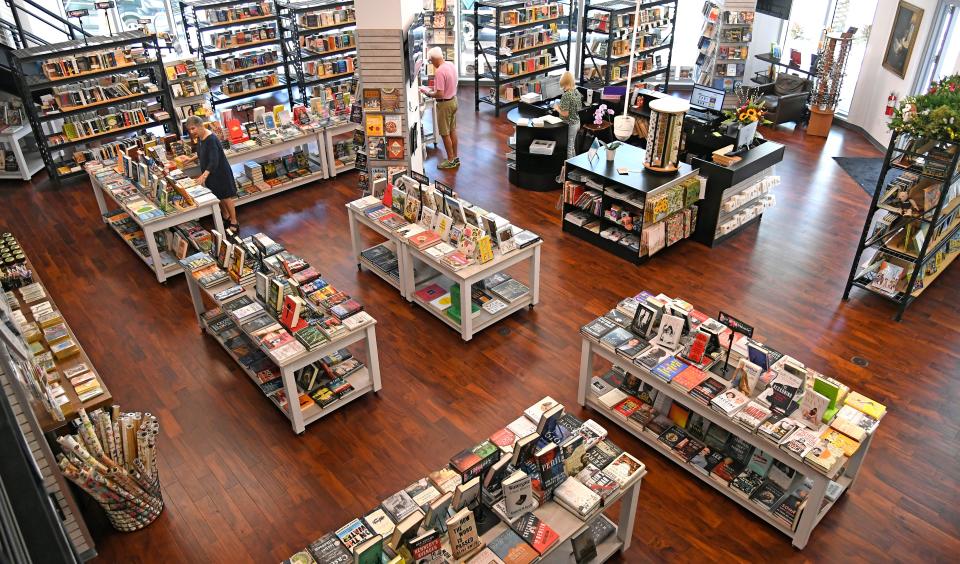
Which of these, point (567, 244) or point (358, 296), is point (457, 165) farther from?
point (358, 296)

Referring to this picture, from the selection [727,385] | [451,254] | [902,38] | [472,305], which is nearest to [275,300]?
[451,254]

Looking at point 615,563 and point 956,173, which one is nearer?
point 615,563

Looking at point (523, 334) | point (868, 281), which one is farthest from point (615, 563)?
point (868, 281)

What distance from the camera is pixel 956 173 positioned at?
6.78 m

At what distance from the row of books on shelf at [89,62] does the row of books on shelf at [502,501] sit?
9.30m

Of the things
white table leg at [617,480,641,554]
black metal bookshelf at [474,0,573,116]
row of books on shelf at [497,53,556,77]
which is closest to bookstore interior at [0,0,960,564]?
white table leg at [617,480,641,554]

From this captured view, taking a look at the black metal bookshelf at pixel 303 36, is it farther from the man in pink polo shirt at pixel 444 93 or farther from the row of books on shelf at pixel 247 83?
the man in pink polo shirt at pixel 444 93

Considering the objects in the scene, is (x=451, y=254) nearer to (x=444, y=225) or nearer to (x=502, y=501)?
(x=444, y=225)

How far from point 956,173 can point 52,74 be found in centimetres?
1170

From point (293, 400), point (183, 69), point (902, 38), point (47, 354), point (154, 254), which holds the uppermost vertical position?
point (902, 38)

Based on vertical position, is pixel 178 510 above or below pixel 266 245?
below

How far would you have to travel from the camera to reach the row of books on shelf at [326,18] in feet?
42.9

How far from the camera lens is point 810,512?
192 inches

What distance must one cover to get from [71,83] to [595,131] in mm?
7993
